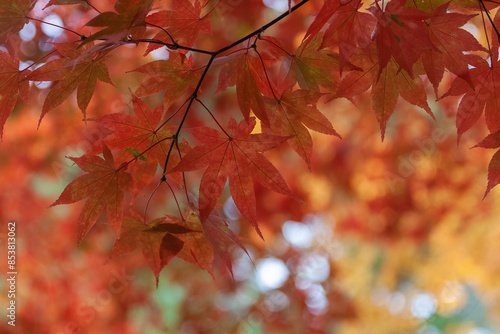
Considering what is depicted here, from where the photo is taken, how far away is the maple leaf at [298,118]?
27.4 inches

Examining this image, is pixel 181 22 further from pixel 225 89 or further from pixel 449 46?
pixel 449 46

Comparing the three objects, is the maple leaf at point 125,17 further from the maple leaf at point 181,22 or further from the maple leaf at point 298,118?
the maple leaf at point 298,118

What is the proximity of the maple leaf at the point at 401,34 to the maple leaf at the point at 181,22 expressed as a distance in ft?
1.11

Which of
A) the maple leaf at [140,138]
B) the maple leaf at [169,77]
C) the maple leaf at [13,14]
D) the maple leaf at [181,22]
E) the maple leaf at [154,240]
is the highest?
the maple leaf at [181,22]

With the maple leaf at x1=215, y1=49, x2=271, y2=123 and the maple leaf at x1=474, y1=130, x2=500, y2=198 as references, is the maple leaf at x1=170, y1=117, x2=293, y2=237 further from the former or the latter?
the maple leaf at x1=474, y1=130, x2=500, y2=198

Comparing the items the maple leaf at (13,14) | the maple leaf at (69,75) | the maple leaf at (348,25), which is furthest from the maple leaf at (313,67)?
the maple leaf at (13,14)

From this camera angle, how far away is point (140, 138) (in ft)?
2.43

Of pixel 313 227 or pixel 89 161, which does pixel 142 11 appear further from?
pixel 313 227

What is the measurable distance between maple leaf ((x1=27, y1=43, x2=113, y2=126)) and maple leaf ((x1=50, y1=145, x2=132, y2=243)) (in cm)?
10

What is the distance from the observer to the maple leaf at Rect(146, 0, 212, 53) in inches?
27.0

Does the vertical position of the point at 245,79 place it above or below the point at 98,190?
above

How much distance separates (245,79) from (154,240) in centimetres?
34

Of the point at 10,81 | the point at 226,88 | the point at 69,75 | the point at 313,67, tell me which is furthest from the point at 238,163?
the point at 10,81

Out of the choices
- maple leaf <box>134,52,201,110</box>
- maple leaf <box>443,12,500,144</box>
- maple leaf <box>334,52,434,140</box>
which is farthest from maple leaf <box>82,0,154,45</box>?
maple leaf <box>443,12,500,144</box>
